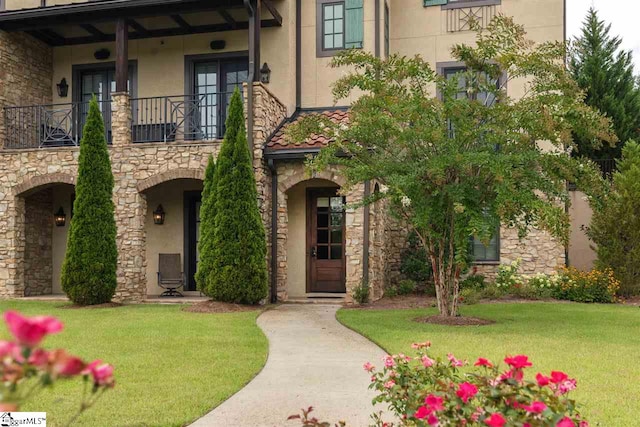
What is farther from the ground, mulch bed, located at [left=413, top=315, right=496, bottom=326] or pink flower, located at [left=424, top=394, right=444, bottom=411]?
pink flower, located at [left=424, top=394, right=444, bottom=411]

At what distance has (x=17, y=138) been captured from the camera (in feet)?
43.3

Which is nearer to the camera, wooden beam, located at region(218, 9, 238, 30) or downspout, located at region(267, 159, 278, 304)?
downspout, located at region(267, 159, 278, 304)

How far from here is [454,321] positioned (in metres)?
8.82

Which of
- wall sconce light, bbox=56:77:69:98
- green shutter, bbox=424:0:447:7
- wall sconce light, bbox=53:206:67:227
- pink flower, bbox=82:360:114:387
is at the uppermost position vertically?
Answer: green shutter, bbox=424:0:447:7

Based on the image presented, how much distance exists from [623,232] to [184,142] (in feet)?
31.5

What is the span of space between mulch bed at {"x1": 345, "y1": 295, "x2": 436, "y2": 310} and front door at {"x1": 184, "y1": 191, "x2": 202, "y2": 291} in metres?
4.26

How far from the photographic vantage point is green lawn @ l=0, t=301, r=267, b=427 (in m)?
4.38

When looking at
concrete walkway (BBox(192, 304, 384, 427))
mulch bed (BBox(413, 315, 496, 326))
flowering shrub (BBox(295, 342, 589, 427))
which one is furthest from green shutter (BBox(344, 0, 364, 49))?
flowering shrub (BBox(295, 342, 589, 427))

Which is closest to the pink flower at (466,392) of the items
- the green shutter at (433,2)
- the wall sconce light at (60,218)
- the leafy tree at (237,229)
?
the leafy tree at (237,229)

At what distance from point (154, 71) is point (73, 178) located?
3383 mm

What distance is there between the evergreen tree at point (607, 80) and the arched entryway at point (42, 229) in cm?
1403

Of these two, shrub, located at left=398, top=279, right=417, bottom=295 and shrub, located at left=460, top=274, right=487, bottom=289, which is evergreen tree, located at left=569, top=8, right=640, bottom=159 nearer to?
shrub, located at left=460, top=274, right=487, bottom=289

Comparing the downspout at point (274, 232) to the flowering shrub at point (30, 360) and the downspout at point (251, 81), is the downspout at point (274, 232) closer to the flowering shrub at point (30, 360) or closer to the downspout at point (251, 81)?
the downspout at point (251, 81)

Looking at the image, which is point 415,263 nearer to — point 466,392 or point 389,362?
point 389,362
